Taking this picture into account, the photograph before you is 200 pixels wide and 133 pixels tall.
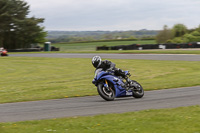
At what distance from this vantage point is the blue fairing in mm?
9211

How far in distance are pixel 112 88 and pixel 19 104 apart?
112 inches

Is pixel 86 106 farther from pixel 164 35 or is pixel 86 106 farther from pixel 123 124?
pixel 164 35

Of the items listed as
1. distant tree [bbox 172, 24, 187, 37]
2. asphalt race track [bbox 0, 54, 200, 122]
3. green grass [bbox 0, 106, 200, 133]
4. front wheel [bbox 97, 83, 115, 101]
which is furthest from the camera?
distant tree [bbox 172, 24, 187, 37]

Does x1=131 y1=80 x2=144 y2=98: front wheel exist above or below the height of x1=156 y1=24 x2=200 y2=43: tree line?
below

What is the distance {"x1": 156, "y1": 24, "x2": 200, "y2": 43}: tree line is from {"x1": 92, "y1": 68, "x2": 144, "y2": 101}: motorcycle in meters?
49.3

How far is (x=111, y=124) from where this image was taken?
626cm

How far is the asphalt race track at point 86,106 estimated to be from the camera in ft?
25.2

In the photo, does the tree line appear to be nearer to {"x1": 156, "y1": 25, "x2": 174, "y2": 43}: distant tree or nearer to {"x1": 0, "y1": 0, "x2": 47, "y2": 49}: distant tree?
{"x1": 156, "y1": 25, "x2": 174, "y2": 43}: distant tree

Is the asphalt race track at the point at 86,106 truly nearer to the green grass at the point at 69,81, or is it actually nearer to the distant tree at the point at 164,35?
the green grass at the point at 69,81

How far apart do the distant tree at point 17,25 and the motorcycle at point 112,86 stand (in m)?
53.1

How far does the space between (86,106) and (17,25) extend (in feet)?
183

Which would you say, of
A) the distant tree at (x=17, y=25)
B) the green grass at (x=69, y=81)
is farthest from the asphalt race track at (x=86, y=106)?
the distant tree at (x=17, y=25)

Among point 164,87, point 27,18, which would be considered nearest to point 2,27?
point 27,18

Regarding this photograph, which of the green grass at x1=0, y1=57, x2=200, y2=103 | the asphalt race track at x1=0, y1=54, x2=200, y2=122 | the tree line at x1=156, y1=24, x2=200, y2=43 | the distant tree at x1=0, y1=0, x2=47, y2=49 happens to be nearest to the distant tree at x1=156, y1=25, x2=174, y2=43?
the tree line at x1=156, y1=24, x2=200, y2=43
